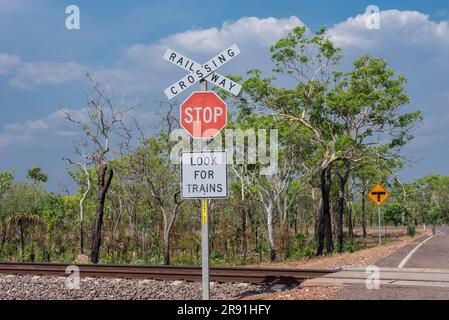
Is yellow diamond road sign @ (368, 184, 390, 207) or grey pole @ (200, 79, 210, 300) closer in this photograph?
grey pole @ (200, 79, 210, 300)

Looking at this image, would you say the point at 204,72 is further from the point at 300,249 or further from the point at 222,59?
the point at 300,249

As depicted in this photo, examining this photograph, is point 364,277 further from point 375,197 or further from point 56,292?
point 375,197

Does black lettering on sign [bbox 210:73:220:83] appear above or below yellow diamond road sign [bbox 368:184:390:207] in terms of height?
above

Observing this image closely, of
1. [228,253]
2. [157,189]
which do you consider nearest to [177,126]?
[157,189]

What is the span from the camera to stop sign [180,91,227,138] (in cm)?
948

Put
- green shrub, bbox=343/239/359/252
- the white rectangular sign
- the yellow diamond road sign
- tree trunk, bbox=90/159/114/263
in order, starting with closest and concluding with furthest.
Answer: the white rectangular sign < tree trunk, bbox=90/159/114/263 < the yellow diamond road sign < green shrub, bbox=343/239/359/252

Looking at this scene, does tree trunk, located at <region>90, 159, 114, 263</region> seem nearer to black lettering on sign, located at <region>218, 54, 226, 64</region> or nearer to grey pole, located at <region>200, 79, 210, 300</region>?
grey pole, located at <region>200, 79, 210, 300</region>

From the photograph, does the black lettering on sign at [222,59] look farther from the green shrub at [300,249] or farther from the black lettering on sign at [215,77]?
the green shrub at [300,249]

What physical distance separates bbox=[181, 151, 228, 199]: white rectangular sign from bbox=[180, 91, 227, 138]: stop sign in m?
0.43

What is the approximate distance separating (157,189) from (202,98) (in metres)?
23.8

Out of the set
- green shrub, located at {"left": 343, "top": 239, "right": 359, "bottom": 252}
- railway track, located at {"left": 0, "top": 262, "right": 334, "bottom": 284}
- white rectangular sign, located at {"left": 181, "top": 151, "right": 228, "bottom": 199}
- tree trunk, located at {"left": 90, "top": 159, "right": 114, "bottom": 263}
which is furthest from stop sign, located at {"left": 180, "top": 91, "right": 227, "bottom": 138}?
green shrub, located at {"left": 343, "top": 239, "right": 359, "bottom": 252}

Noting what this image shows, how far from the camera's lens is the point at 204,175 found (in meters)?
9.67

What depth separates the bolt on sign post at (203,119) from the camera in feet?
31.2

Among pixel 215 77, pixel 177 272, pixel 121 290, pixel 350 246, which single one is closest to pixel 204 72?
pixel 215 77
